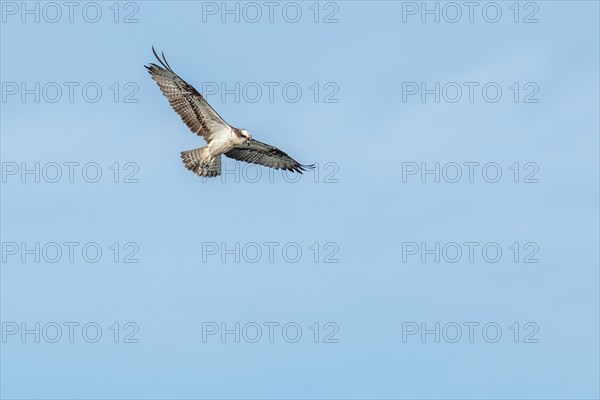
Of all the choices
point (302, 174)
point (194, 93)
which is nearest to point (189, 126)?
point (194, 93)

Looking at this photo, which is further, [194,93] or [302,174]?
[302,174]

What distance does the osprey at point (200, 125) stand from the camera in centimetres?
3984

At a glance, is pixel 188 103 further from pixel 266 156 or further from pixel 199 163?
pixel 266 156

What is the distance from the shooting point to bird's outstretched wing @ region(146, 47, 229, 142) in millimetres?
39781

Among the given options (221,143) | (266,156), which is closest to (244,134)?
(221,143)

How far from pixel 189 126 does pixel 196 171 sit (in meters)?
1.17

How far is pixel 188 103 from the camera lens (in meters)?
40.2

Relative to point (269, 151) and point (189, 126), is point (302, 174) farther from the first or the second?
point (189, 126)

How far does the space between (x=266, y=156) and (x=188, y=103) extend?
3.50 meters

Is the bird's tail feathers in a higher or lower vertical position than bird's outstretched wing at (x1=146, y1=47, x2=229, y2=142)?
lower

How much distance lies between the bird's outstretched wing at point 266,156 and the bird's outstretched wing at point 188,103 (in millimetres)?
1651

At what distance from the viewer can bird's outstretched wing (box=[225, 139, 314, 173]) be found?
4226 centimetres

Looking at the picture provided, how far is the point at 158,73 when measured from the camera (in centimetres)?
3981

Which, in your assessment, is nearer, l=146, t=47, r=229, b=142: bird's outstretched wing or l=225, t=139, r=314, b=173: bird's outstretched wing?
l=146, t=47, r=229, b=142: bird's outstretched wing
